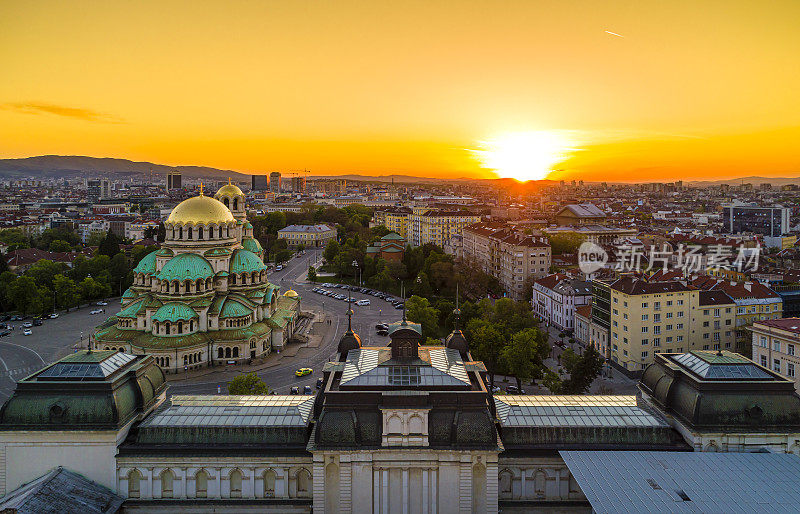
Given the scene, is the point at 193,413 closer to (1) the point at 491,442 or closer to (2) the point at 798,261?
(1) the point at 491,442

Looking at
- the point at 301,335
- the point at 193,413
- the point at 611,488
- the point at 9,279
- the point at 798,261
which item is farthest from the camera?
the point at 798,261

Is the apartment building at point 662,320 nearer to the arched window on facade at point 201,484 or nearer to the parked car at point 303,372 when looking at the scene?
the parked car at point 303,372

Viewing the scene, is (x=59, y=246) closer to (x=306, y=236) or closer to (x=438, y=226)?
(x=306, y=236)

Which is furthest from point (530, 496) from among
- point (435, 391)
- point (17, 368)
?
point (17, 368)

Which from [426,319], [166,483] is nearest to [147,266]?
[426,319]

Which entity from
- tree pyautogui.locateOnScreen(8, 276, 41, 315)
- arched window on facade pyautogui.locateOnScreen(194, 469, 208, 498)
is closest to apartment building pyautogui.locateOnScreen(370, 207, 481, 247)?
tree pyautogui.locateOnScreen(8, 276, 41, 315)
